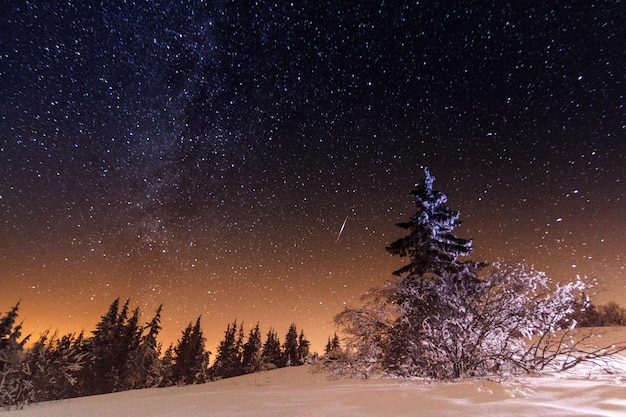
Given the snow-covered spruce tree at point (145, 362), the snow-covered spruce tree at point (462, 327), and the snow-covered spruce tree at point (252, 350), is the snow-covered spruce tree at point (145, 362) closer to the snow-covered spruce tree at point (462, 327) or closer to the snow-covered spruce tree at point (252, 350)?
the snow-covered spruce tree at point (252, 350)

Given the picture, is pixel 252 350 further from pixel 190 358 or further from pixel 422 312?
pixel 422 312

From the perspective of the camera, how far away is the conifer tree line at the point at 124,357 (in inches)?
1283

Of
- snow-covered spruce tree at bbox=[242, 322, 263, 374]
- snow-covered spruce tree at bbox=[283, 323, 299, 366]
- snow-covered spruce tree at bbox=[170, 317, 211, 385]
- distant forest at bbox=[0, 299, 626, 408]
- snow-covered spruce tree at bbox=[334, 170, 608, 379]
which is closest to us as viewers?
snow-covered spruce tree at bbox=[334, 170, 608, 379]

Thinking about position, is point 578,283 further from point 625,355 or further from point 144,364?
point 144,364

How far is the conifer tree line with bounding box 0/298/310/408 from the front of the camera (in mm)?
32594

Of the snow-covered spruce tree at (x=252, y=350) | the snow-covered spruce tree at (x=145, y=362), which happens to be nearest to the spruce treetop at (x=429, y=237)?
the snow-covered spruce tree at (x=145, y=362)

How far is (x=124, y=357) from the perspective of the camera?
139 feet

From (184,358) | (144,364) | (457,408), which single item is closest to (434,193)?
(457,408)

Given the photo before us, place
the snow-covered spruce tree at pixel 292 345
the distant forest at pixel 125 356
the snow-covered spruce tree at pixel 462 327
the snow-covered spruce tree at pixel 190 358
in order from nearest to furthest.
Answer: the snow-covered spruce tree at pixel 462 327, the distant forest at pixel 125 356, the snow-covered spruce tree at pixel 190 358, the snow-covered spruce tree at pixel 292 345

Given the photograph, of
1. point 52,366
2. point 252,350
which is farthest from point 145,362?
point 252,350

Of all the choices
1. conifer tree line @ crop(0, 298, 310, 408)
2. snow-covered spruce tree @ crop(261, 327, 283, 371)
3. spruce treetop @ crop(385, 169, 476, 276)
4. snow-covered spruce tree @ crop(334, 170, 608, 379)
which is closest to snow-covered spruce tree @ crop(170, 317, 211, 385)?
conifer tree line @ crop(0, 298, 310, 408)

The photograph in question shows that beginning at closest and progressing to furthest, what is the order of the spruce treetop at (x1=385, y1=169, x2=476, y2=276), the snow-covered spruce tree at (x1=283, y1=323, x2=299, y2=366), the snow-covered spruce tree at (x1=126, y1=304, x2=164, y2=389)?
1. the spruce treetop at (x1=385, y1=169, x2=476, y2=276)
2. the snow-covered spruce tree at (x1=126, y1=304, x2=164, y2=389)
3. the snow-covered spruce tree at (x1=283, y1=323, x2=299, y2=366)

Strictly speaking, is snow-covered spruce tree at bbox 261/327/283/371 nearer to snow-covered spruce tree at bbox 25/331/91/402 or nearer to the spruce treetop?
snow-covered spruce tree at bbox 25/331/91/402

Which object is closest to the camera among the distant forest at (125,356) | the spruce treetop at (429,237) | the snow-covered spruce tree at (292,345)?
the spruce treetop at (429,237)
